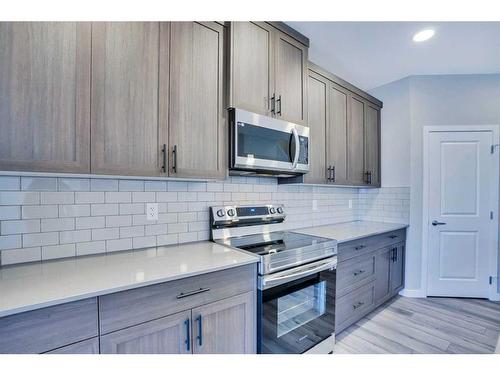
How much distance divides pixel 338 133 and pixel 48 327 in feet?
8.72

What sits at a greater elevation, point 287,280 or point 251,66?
point 251,66

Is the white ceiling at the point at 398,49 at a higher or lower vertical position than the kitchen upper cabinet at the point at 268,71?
higher

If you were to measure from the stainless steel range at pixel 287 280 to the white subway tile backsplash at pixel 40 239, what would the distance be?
3.14 feet

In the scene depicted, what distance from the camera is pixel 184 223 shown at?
1821mm

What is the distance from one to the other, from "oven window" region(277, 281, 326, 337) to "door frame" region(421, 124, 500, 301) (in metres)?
1.91

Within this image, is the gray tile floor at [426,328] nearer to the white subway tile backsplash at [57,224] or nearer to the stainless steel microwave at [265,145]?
the stainless steel microwave at [265,145]

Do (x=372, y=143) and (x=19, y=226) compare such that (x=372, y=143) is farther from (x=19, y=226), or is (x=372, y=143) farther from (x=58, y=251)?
(x=19, y=226)

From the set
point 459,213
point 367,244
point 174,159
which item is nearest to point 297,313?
point 367,244

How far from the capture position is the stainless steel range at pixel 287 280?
1.49m

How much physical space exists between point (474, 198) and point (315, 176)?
6.79 feet

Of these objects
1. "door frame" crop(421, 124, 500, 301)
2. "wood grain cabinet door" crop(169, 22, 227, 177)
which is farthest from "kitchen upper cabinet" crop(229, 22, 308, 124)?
"door frame" crop(421, 124, 500, 301)

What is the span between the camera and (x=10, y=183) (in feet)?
4.15

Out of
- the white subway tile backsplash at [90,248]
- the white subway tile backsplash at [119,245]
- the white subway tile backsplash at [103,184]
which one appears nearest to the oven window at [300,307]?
the white subway tile backsplash at [119,245]

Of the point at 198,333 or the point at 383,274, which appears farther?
the point at 383,274
